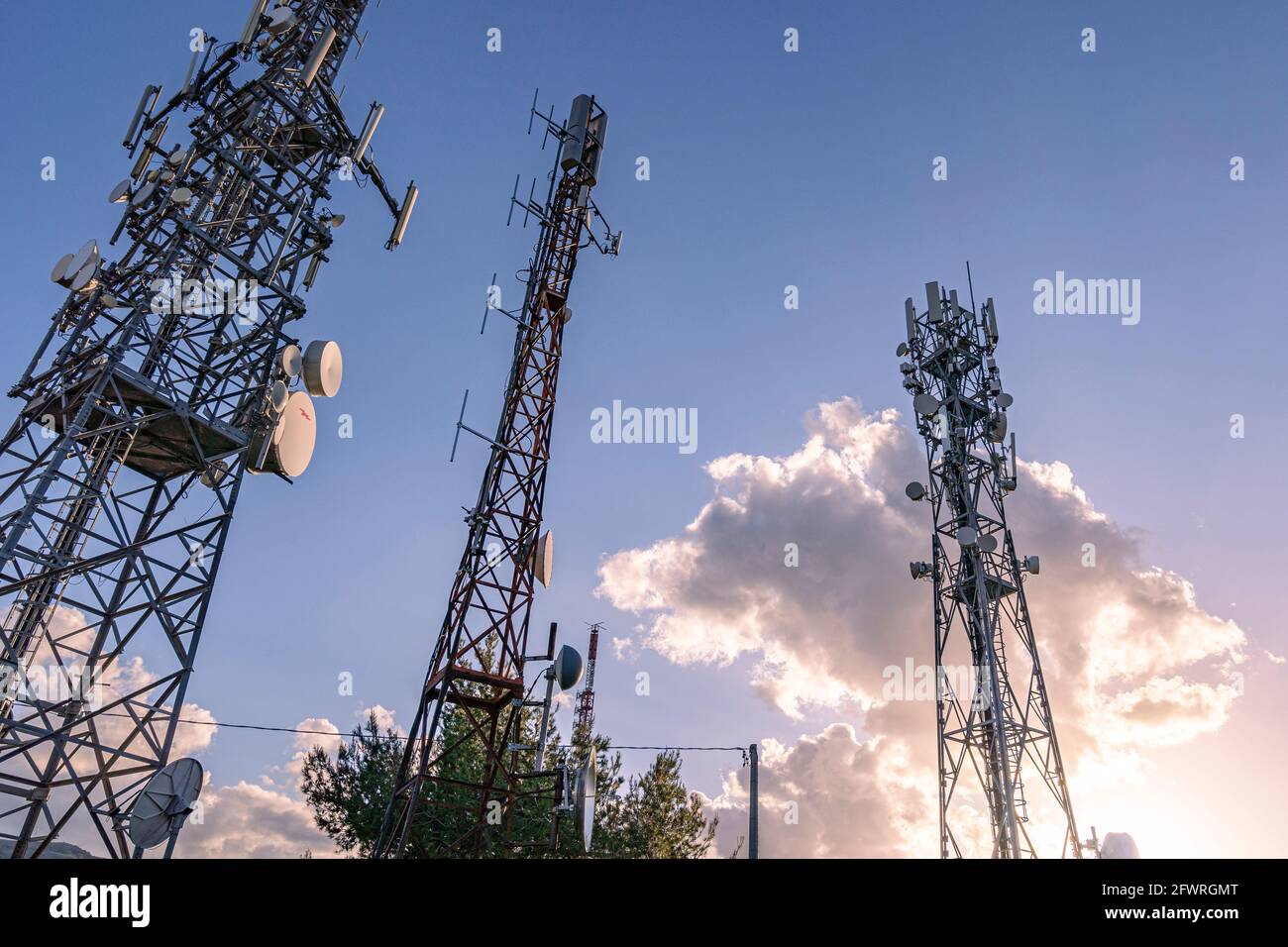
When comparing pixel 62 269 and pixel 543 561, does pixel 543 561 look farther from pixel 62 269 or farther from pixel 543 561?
pixel 62 269

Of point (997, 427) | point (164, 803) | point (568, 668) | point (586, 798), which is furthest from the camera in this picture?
point (997, 427)

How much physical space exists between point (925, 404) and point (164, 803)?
21.7m

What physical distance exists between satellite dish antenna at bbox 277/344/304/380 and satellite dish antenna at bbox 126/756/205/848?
7.12 meters

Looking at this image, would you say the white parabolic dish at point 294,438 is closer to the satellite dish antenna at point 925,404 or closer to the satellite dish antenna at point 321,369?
the satellite dish antenna at point 321,369

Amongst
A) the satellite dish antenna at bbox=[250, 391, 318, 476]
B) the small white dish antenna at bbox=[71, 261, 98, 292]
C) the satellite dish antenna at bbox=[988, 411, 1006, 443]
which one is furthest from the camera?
the satellite dish antenna at bbox=[988, 411, 1006, 443]

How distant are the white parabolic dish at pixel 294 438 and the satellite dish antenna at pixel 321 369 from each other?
0.89 feet

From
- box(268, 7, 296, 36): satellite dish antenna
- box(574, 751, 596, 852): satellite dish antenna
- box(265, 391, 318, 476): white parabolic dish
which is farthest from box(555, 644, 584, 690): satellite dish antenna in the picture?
box(268, 7, 296, 36): satellite dish antenna

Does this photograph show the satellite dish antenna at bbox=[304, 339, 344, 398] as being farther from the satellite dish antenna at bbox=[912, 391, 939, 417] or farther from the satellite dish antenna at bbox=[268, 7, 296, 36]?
the satellite dish antenna at bbox=[912, 391, 939, 417]

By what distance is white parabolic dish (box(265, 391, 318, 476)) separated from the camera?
15.5 meters

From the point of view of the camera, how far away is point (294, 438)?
1591cm

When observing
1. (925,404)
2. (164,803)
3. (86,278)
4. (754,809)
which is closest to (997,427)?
(925,404)

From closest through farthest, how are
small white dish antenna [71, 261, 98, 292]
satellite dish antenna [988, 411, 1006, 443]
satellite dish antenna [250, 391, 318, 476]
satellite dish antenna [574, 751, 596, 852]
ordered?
satellite dish antenna [574, 751, 596, 852]
small white dish antenna [71, 261, 98, 292]
satellite dish antenna [250, 391, 318, 476]
satellite dish antenna [988, 411, 1006, 443]

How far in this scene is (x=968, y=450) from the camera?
82.4 ft
